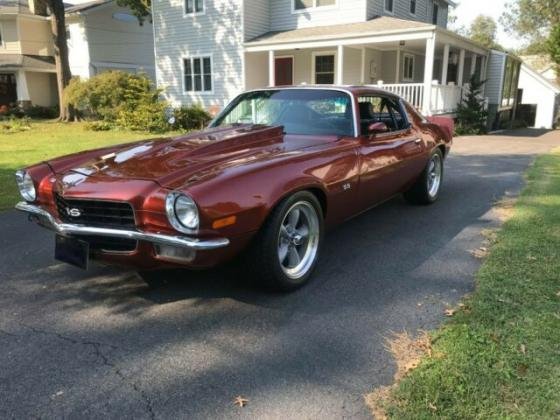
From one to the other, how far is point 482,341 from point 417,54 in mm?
21111

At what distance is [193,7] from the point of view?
20344 millimetres

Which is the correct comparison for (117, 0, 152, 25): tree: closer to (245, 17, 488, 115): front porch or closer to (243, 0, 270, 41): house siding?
(243, 0, 270, 41): house siding

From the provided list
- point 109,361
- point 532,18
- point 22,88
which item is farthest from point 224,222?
point 532,18

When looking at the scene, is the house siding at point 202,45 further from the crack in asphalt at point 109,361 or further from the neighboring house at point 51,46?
the crack in asphalt at point 109,361

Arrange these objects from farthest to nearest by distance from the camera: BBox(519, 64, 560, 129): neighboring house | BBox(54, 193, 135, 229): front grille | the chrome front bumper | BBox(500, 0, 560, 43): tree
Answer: BBox(500, 0, 560, 43): tree → BBox(519, 64, 560, 129): neighboring house → BBox(54, 193, 135, 229): front grille → the chrome front bumper

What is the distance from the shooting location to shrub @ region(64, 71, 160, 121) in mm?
18016

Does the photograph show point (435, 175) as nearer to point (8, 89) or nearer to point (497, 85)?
point (497, 85)

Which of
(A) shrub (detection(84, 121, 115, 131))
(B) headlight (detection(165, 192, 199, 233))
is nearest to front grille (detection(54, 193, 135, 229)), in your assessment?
(B) headlight (detection(165, 192, 199, 233))

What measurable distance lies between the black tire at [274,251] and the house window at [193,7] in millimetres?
18684

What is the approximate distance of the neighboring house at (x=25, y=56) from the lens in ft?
93.8

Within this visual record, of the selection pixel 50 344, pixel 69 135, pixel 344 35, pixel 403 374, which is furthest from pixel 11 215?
pixel 344 35

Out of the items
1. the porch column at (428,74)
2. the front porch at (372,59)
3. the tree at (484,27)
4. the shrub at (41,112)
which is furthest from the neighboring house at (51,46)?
the tree at (484,27)

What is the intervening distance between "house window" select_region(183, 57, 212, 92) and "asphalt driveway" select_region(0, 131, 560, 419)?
54.6 ft

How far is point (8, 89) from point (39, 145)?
71.5ft
